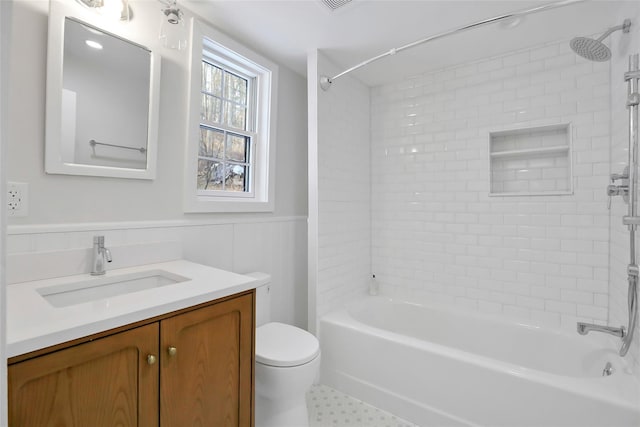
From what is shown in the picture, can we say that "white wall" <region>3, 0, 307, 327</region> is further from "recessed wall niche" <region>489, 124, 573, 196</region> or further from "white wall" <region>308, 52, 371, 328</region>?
"recessed wall niche" <region>489, 124, 573, 196</region>

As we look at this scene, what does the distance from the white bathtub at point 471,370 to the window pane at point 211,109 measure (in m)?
1.63

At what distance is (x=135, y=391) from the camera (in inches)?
38.2

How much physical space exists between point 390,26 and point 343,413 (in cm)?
250

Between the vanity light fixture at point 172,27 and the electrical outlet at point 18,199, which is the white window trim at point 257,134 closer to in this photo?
the vanity light fixture at point 172,27

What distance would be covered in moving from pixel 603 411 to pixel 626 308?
639 mm

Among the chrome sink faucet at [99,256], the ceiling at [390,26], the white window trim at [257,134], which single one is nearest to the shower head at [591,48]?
the ceiling at [390,26]

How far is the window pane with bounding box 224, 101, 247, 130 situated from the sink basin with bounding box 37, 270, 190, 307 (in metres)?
1.24

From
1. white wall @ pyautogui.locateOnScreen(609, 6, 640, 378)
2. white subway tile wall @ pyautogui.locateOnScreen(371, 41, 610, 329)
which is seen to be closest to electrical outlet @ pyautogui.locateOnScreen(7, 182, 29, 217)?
white subway tile wall @ pyautogui.locateOnScreen(371, 41, 610, 329)

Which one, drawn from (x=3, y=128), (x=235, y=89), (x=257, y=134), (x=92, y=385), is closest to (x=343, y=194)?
(x=257, y=134)

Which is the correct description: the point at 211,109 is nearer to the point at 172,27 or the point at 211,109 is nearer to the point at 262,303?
the point at 172,27

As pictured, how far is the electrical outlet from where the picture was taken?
1.23 metres

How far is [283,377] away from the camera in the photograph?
5.23 feet

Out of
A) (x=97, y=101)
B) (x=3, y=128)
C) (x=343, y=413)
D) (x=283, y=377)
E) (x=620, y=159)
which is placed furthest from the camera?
(x=343, y=413)

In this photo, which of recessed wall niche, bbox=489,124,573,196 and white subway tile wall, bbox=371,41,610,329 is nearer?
white subway tile wall, bbox=371,41,610,329
